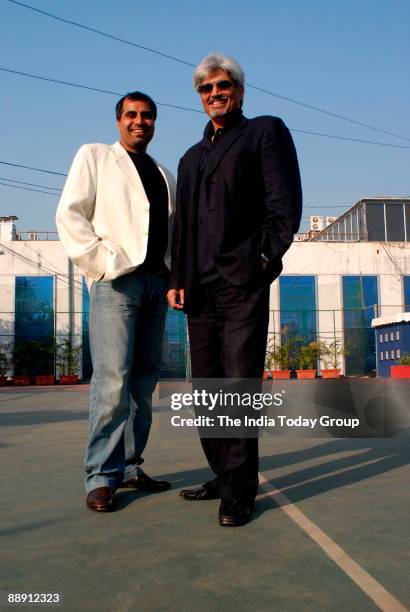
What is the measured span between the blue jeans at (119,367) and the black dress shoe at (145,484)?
0.12 ft

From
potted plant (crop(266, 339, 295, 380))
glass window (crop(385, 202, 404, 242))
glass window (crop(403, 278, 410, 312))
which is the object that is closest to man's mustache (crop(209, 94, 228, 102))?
potted plant (crop(266, 339, 295, 380))

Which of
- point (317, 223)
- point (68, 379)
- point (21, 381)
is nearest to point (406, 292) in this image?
point (68, 379)

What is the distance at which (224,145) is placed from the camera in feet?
9.30

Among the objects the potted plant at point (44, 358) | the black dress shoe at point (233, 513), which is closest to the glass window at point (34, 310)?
the potted plant at point (44, 358)

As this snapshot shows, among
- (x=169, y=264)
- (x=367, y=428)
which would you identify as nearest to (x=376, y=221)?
(x=367, y=428)

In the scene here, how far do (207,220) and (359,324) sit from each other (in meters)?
28.2

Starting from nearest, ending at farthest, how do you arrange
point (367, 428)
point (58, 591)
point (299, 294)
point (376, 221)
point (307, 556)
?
point (58, 591) → point (307, 556) → point (367, 428) → point (299, 294) → point (376, 221)

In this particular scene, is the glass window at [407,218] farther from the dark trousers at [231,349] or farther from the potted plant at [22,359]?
the dark trousers at [231,349]

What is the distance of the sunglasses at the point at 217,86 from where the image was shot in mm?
2838

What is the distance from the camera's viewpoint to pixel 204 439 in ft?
9.44

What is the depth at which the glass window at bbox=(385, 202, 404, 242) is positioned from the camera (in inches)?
1304

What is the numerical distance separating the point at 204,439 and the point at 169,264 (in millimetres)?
857

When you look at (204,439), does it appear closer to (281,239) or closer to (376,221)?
(281,239)

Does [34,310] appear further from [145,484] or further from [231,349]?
[231,349]
